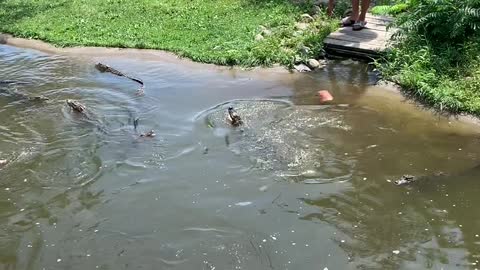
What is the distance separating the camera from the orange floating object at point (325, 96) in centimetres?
845

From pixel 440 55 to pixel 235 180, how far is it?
477 cm

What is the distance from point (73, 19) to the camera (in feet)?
43.3

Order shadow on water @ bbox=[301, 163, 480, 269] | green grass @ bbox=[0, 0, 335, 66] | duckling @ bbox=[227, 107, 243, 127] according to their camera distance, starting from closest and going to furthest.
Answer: shadow on water @ bbox=[301, 163, 480, 269], duckling @ bbox=[227, 107, 243, 127], green grass @ bbox=[0, 0, 335, 66]

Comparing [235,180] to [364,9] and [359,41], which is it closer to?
[359,41]

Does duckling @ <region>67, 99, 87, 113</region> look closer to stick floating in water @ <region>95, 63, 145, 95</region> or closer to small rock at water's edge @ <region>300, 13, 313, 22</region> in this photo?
stick floating in water @ <region>95, 63, 145, 95</region>

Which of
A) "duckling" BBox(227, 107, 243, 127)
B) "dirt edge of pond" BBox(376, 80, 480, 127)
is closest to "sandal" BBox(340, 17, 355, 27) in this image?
"dirt edge of pond" BBox(376, 80, 480, 127)

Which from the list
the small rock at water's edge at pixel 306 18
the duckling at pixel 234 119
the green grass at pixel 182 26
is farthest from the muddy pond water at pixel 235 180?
the small rock at water's edge at pixel 306 18

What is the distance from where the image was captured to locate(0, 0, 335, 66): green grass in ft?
33.8

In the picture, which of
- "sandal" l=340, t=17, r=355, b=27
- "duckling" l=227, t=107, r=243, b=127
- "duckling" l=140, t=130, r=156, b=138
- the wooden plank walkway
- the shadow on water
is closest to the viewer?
the shadow on water

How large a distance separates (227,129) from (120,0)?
8598mm

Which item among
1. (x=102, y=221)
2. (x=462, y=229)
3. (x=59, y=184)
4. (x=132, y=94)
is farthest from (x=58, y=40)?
(x=462, y=229)

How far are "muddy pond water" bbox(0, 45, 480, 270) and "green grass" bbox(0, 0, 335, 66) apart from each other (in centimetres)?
127

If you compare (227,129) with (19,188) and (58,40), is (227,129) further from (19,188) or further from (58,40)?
(58,40)

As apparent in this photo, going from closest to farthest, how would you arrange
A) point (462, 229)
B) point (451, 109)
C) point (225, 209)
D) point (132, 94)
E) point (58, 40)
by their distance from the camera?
1. point (462, 229)
2. point (225, 209)
3. point (451, 109)
4. point (132, 94)
5. point (58, 40)
